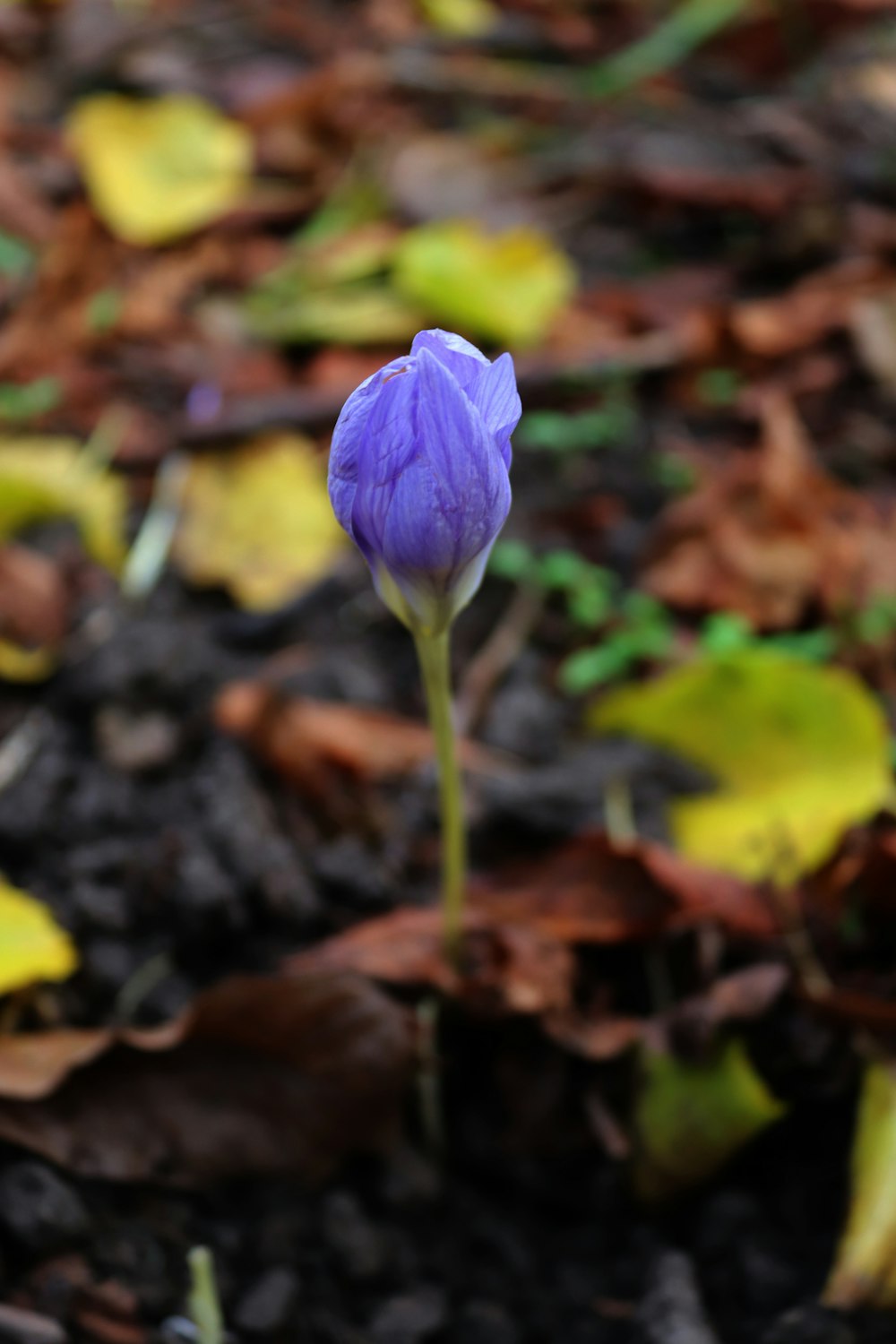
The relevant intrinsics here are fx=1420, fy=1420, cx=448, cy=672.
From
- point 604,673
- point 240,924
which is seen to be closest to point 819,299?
point 604,673

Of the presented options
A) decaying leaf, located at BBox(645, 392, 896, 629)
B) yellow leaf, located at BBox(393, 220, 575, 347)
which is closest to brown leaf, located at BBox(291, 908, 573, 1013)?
decaying leaf, located at BBox(645, 392, 896, 629)

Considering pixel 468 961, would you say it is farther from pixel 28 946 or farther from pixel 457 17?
pixel 457 17

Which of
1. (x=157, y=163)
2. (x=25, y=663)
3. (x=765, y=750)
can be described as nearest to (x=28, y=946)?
(x=25, y=663)

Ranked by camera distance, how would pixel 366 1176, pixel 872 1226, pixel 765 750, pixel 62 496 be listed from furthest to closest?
pixel 62 496, pixel 765 750, pixel 366 1176, pixel 872 1226

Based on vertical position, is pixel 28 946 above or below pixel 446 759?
below

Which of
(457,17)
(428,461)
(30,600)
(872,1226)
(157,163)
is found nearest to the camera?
(428,461)

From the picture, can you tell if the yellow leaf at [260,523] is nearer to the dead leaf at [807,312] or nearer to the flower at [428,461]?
the dead leaf at [807,312]

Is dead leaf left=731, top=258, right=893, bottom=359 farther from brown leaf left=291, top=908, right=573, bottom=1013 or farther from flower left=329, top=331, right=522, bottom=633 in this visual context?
flower left=329, top=331, right=522, bottom=633

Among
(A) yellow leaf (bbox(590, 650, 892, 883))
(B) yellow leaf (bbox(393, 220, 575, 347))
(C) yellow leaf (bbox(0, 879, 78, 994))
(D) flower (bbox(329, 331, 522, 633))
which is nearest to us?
(D) flower (bbox(329, 331, 522, 633))

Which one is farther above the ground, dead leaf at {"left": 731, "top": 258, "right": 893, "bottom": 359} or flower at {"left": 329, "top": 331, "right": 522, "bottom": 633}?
flower at {"left": 329, "top": 331, "right": 522, "bottom": 633}
